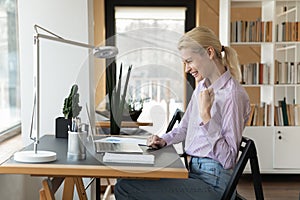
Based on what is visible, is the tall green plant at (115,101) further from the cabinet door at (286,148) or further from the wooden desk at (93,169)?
the cabinet door at (286,148)

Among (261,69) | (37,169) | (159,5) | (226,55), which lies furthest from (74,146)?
(159,5)

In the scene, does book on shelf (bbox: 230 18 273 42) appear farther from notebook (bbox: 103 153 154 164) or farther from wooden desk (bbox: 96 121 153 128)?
notebook (bbox: 103 153 154 164)

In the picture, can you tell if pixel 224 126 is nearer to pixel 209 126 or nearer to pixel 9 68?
pixel 209 126

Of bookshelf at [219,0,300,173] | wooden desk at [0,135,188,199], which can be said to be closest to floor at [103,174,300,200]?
bookshelf at [219,0,300,173]

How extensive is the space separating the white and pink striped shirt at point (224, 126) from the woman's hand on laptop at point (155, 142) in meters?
0.18

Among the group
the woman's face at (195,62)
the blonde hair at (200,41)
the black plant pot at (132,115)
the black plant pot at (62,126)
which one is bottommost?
the black plant pot at (62,126)

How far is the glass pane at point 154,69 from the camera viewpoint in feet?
6.51

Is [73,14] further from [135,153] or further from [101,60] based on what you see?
[135,153]

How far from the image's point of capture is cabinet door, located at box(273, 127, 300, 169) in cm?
429

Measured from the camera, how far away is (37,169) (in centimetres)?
170

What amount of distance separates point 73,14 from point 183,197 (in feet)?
4.79

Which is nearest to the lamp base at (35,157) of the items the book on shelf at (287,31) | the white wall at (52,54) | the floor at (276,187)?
the white wall at (52,54)

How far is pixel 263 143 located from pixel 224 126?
2.60 metres

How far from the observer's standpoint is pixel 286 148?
4301mm
